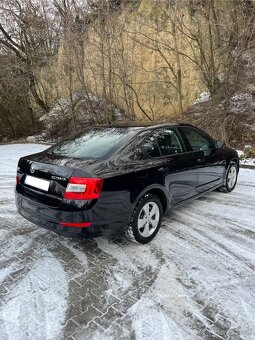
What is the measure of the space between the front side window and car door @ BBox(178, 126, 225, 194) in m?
0.25

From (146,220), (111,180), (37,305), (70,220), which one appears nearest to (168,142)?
(146,220)

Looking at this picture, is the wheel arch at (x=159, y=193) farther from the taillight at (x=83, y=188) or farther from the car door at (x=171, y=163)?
the taillight at (x=83, y=188)

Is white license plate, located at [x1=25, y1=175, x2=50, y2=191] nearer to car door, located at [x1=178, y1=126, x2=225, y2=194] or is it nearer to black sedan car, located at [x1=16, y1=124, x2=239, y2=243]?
black sedan car, located at [x1=16, y1=124, x2=239, y2=243]

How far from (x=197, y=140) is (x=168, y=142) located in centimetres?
87

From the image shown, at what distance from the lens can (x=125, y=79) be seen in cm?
1269

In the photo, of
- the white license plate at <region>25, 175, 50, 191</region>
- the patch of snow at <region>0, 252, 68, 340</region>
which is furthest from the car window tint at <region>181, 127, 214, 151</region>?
the patch of snow at <region>0, 252, 68, 340</region>

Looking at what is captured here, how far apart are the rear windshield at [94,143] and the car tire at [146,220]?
0.74m

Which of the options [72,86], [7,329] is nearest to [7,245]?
[7,329]

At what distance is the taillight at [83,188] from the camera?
3.01m

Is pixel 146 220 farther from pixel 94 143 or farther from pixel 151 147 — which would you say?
pixel 94 143

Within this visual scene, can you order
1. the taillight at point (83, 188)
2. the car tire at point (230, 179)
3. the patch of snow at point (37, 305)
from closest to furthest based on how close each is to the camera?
the patch of snow at point (37, 305)
the taillight at point (83, 188)
the car tire at point (230, 179)

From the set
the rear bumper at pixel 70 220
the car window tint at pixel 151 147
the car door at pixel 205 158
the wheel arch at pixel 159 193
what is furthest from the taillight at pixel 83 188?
the car door at pixel 205 158

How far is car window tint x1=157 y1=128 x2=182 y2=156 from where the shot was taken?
4.00 m

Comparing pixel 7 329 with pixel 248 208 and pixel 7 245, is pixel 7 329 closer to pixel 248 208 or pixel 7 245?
pixel 7 245
